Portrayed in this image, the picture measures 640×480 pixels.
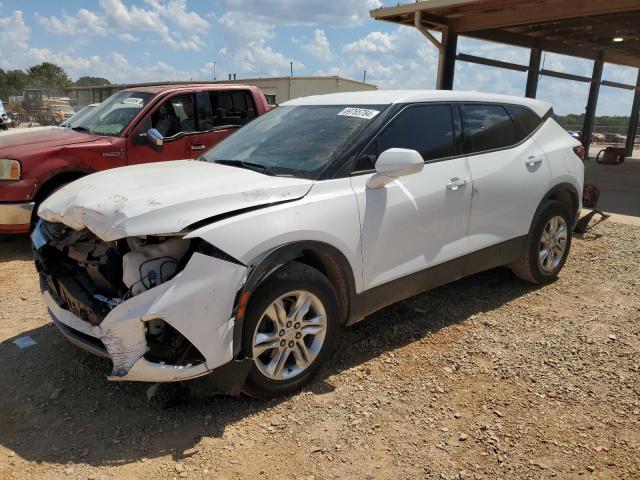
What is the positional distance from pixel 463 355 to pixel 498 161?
1.59m

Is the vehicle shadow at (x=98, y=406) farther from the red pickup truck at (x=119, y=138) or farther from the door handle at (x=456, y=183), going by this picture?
the red pickup truck at (x=119, y=138)

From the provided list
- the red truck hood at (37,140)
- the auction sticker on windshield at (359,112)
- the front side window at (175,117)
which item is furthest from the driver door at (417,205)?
the red truck hood at (37,140)

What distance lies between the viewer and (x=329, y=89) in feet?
98.5

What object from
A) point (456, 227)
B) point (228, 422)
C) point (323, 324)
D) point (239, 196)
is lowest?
point (228, 422)

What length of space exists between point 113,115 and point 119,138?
63cm

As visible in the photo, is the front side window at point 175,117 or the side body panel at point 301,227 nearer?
the side body panel at point 301,227

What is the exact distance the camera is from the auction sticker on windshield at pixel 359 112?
3516 mm

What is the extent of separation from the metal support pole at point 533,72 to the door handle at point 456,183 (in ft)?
40.9

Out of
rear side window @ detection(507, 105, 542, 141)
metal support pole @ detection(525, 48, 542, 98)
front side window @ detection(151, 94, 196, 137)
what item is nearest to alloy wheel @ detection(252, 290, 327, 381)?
rear side window @ detection(507, 105, 542, 141)

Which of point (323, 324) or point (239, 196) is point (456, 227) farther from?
point (239, 196)

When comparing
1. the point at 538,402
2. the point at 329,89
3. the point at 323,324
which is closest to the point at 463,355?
the point at 538,402

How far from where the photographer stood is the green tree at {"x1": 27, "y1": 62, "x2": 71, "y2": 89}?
6781 centimetres

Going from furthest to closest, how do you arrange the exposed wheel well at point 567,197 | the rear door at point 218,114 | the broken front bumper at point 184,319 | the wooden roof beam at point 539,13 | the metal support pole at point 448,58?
the metal support pole at point 448,58, the wooden roof beam at point 539,13, the rear door at point 218,114, the exposed wheel well at point 567,197, the broken front bumper at point 184,319

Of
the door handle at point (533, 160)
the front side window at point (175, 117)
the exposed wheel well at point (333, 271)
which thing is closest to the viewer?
the exposed wheel well at point (333, 271)
